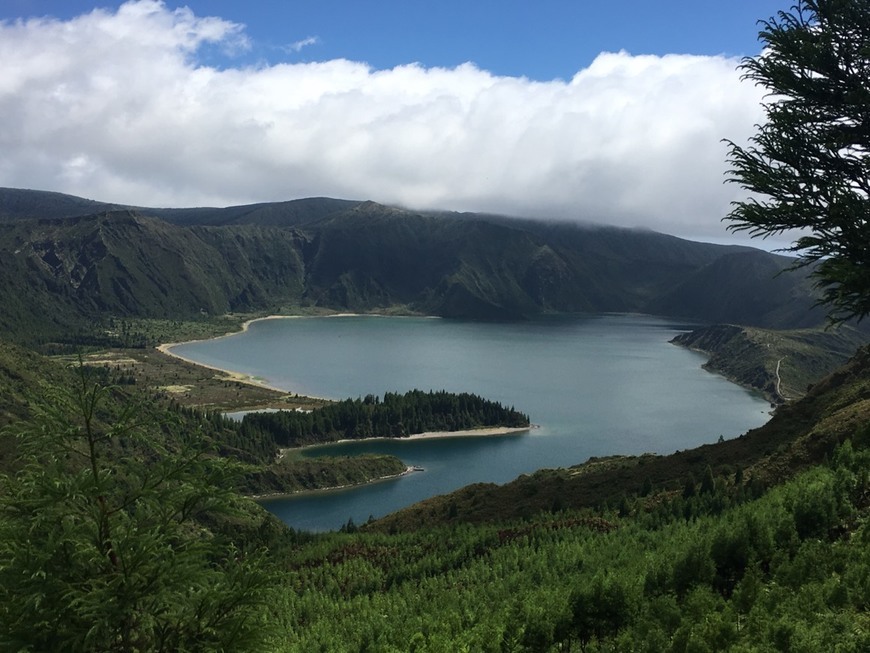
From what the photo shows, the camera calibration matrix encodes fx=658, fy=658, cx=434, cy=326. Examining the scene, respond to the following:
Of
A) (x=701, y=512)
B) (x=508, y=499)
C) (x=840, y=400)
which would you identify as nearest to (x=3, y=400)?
(x=508, y=499)

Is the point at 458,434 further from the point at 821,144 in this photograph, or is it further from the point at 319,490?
the point at 821,144

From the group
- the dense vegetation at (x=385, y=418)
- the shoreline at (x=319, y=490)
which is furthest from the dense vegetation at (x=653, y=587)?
the dense vegetation at (x=385, y=418)

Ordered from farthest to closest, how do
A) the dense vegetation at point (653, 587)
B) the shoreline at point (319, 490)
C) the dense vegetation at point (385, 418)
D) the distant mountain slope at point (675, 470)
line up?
the dense vegetation at point (385, 418) → the shoreline at point (319, 490) → the distant mountain slope at point (675, 470) → the dense vegetation at point (653, 587)

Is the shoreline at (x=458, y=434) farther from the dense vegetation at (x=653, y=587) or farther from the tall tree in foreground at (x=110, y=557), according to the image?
the tall tree in foreground at (x=110, y=557)

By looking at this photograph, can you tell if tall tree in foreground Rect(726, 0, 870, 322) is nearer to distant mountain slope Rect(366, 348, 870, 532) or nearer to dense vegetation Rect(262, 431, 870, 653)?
dense vegetation Rect(262, 431, 870, 653)

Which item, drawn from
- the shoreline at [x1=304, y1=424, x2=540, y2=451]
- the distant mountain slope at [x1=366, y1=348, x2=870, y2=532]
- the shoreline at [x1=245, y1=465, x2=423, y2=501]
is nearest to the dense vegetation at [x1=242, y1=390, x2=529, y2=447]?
the shoreline at [x1=304, y1=424, x2=540, y2=451]

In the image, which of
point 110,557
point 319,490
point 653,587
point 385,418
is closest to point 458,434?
point 385,418

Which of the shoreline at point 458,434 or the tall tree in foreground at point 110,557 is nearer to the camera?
the tall tree in foreground at point 110,557
